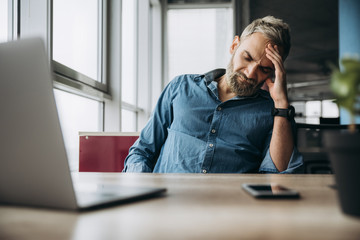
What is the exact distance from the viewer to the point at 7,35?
4.80ft

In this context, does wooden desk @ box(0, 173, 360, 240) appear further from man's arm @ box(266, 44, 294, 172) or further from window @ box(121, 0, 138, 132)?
window @ box(121, 0, 138, 132)

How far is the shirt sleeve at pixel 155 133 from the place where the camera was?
133cm

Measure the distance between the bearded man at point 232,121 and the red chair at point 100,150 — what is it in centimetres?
67

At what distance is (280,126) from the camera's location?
1.28 meters

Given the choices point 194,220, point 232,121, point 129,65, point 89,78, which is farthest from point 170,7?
point 194,220

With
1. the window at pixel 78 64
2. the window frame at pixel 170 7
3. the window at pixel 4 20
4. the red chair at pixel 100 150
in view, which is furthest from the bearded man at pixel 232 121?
the window frame at pixel 170 7

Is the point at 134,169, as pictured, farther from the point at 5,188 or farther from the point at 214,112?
the point at 5,188

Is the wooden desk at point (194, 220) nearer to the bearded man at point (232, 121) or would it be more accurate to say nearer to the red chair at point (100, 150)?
the bearded man at point (232, 121)

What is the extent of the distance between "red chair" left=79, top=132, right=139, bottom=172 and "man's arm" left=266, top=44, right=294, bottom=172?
1067 mm

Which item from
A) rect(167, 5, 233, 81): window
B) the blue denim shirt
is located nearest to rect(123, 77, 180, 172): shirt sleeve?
the blue denim shirt

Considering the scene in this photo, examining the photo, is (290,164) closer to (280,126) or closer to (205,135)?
(280,126)

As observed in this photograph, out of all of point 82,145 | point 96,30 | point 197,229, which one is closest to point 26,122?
point 197,229

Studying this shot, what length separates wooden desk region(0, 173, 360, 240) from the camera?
0.34 m

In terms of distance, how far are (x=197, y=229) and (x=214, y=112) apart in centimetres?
101
